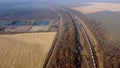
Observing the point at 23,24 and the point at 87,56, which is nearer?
the point at 87,56

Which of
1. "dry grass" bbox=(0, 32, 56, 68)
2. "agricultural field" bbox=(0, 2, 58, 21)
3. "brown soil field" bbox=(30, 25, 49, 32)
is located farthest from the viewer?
"agricultural field" bbox=(0, 2, 58, 21)

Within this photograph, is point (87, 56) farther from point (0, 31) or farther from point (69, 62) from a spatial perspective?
point (0, 31)

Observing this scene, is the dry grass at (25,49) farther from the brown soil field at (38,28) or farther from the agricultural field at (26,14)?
the agricultural field at (26,14)

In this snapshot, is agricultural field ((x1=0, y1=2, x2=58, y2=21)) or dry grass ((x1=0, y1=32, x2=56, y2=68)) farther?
agricultural field ((x1=0, y1=2, x2=58, y2=21))

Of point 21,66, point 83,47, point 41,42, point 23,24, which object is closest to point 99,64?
point 83,47

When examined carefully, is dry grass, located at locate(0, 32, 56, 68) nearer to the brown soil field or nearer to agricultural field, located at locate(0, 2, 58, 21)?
the brown soil field

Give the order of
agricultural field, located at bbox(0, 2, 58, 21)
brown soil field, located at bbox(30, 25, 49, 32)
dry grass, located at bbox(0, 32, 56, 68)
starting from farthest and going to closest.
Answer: agricultural field, located at bbox(0, 2, 58, 21), brown soil field, located at bbox(30, 25, 49, 32), dry grass, located at bbox(0, 32, 56, 68)

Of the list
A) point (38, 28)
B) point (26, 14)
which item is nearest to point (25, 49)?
point (38, 28)

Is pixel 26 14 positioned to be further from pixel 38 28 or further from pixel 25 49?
pixel 25 49

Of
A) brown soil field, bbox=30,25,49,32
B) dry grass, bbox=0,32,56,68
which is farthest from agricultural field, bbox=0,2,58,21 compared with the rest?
dry grass, bbox=0,32,56,68
